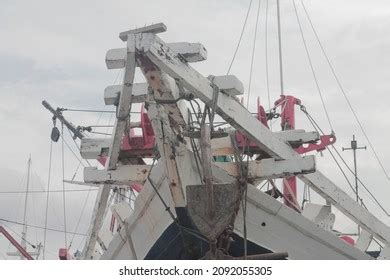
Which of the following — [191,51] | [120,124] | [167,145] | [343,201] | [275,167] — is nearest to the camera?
[191,51]

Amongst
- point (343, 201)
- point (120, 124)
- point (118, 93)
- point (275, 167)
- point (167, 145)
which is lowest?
point (343, 201)

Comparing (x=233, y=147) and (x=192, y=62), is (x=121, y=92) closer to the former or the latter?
(x=192, y=62)

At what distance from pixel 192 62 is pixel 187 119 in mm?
921

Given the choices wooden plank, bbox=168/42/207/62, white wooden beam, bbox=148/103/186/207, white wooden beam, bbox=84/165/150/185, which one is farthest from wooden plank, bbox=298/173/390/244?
wooden plank, bbox=168/42/207/62

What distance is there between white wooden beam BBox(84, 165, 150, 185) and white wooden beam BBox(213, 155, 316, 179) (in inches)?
43.6

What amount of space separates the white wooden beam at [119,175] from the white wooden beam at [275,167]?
111 centimetres

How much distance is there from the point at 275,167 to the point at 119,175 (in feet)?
6.72

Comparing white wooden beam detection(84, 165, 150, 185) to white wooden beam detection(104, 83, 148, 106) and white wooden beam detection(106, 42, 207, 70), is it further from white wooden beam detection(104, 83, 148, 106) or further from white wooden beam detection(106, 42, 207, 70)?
white wooden beam detection(106, 42, 207, 70)

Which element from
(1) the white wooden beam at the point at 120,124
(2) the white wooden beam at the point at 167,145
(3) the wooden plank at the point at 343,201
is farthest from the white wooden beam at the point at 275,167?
(1) the white wooden beam at the point at 120,124

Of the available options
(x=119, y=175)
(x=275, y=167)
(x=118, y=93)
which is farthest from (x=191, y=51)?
(x=119, y=175)

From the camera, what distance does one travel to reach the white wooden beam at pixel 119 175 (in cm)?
774

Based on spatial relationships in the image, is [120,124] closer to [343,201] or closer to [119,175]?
[119,175]

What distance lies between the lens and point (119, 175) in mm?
7746

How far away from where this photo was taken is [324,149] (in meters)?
9.73
